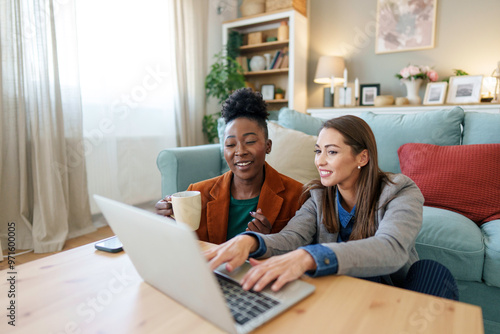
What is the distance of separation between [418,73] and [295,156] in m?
2.07

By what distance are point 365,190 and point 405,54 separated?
3019 mm

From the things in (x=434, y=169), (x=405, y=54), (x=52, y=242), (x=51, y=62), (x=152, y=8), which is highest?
(x=152, y=8)

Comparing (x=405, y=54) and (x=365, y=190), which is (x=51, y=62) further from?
(x=405, y=54)

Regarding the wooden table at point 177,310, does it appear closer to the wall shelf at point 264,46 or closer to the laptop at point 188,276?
the laptop at point 188,276

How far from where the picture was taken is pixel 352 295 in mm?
625

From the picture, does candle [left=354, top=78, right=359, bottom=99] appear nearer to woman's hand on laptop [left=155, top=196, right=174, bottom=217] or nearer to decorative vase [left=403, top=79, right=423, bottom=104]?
decorative vase [left=403, top=79, right=423, bottom=104]

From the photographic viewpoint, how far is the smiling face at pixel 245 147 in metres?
1.24

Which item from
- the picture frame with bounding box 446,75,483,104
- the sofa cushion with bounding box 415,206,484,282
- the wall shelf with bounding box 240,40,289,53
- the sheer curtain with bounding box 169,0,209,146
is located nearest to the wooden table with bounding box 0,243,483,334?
the sofa cushion with bounding box 415,206,484,282

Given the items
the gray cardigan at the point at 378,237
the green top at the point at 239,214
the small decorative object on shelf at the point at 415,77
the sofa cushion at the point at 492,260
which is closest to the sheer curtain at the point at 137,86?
the green top at the point at 239,214

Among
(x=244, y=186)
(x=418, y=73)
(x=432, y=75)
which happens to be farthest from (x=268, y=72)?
(x=244, y=186)

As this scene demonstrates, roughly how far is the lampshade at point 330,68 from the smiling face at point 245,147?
2.56 meters

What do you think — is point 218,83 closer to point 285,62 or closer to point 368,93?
point 285,62

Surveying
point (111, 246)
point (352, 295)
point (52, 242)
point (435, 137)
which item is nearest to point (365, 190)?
point (352, 295)

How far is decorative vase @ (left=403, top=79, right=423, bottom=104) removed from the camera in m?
3.27
